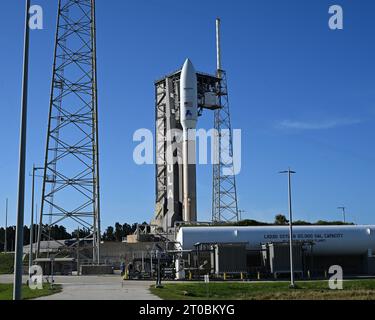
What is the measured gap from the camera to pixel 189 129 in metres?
79.5

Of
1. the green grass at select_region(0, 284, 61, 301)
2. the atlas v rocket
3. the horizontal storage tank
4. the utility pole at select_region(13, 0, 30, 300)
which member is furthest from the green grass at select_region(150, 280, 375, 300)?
the atlas v rocket

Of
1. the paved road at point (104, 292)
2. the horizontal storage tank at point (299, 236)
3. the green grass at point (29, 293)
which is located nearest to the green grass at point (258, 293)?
the paved road at point (104, 292)

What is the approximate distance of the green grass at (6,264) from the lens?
70750 mm

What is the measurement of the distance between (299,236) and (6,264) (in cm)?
3882

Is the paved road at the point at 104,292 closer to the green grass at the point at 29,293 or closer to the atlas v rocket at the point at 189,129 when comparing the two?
the green grass at the point at 29,293

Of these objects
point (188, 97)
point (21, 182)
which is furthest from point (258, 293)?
point (188, 97)

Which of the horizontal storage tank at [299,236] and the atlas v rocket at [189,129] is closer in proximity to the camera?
the horizontal storage tank at [299,236]

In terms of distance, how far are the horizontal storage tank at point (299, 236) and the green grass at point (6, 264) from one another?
24.9 m

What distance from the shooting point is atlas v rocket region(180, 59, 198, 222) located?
260 ft

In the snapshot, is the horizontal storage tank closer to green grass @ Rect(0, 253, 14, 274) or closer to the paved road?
the paved road

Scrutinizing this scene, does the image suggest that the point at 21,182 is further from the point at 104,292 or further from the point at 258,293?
the point at 258,293

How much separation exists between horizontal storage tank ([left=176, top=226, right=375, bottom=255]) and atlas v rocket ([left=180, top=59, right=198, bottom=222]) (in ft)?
74.0

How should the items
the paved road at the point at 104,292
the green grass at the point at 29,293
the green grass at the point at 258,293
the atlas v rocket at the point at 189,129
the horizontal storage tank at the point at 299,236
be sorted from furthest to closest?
the atlas v rocket at the point at 189,129 → the horizontal storage tank at the point at 299,236 → the green grass at the point at 29,293 → the green grass at the point at 258,293 → the paved road at the point at 104,292
